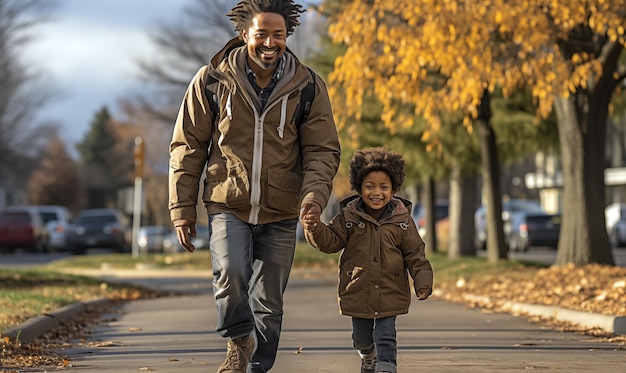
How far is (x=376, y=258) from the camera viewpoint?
7.29 meters

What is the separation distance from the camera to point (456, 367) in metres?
8.73

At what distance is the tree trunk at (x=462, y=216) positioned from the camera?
29.6 metres

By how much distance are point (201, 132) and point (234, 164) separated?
0.93 feet

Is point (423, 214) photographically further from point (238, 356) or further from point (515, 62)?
point (238, 356)

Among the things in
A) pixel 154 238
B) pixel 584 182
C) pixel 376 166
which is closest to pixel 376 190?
pixel 376 166

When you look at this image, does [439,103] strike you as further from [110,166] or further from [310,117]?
[110,166]

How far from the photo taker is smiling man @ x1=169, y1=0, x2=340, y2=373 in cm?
690

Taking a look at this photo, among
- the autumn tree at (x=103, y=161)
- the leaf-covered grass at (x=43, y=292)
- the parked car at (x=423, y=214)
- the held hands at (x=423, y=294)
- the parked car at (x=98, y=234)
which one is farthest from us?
the autumn tree at (x=103, y=161)

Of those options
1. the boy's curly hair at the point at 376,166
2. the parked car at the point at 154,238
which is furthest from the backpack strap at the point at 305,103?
the parked car at the point at 154,238

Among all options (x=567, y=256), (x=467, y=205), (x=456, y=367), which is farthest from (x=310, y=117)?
(x=467, y=205)

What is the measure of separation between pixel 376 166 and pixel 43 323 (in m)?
5.36

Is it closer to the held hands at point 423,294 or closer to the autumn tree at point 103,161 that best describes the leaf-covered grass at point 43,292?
the held hands at point 423,294

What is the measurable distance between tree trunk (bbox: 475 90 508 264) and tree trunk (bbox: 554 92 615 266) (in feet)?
14.3

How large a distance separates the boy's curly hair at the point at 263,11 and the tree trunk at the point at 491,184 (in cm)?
1603
